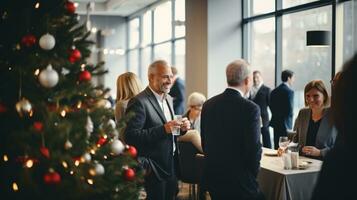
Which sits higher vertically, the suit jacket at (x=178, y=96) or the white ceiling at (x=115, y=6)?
the white ceiling at (x=115, y=6)

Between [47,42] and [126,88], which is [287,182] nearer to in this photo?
[126,88]

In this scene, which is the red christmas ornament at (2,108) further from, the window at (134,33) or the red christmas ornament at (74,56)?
the window at (134,33)

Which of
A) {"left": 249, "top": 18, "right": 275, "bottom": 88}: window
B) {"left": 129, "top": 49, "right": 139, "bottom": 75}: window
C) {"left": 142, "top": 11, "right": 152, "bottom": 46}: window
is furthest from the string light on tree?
{"left": 129, "top": 49, "right": 139, "bottom": 75}: window

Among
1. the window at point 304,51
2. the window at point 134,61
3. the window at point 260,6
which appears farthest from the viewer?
the window at point 134,61

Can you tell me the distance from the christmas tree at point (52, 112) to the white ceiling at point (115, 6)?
11.7 metres

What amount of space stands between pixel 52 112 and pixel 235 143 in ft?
4.66

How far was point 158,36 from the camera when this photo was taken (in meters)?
14.5

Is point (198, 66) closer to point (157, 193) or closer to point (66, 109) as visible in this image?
point (157, 193)

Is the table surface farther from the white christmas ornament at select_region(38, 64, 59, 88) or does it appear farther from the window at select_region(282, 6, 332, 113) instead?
the window at select_region(282, 6, 332, 113)

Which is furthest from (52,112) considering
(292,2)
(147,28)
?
(147,28)

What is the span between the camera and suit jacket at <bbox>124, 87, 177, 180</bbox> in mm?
3682

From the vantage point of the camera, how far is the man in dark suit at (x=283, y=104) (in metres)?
8.09

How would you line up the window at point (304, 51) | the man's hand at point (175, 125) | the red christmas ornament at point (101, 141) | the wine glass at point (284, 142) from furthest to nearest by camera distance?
1. the window at point (304, 51)
2. the wine glass at point (284, 142)
3. the man's hand at point (175, 125)
4. the red christmas ornament at point (101, 141)

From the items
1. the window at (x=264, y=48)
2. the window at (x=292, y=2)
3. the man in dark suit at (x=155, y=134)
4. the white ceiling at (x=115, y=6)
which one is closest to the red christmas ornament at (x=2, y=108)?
the man in dark suit at (x=155, y=134)
